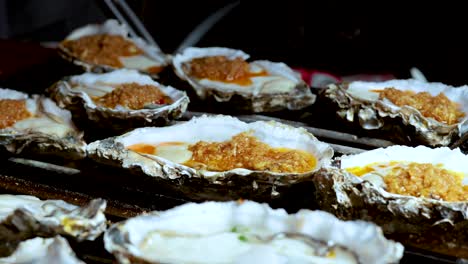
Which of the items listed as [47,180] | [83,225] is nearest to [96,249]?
[83,225]

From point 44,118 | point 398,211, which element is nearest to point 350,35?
point 44,118

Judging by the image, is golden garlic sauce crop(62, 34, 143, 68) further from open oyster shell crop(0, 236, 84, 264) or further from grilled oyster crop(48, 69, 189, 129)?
open oyster shell crop(0, 236, 84, 264)

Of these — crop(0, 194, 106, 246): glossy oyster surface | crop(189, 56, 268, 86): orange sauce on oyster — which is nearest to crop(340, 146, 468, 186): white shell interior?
crop(0, 194, 106, 246): glossy oyster surface

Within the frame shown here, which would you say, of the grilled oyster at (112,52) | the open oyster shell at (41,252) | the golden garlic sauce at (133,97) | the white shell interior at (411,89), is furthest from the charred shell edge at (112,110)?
the open oyster shell at (41,252)

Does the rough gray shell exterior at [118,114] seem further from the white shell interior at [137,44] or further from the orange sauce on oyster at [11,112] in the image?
the white shell interior at [137,44]

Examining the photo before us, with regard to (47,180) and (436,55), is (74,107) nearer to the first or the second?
(47,180)

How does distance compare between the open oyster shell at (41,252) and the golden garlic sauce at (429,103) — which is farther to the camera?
→ the golden garlic sauce at (429,103)

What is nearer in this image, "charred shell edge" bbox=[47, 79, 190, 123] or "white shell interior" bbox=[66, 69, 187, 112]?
"charred shell edge" bbox=[47, 79, 190, 123]
